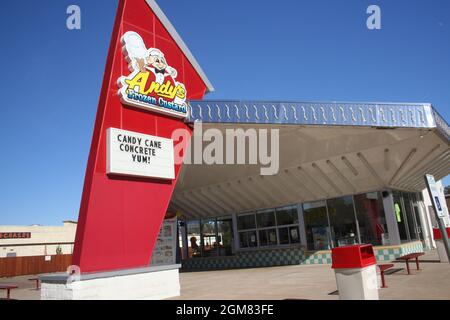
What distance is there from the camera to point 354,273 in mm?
5977

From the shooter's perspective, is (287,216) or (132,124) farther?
(287,216)

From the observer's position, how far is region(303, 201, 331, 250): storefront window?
58.9 feet

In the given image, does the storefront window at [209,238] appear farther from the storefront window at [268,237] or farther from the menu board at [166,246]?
the menu board at [166,246]

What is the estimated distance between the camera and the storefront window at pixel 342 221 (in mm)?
17172

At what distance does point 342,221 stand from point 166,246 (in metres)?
8.52

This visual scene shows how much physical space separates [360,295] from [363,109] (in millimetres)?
7649

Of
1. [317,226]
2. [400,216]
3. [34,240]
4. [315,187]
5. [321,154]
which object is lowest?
[317,226]

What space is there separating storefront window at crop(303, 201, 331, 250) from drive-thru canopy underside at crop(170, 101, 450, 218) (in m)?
0.51

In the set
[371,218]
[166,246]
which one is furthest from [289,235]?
[166,246]

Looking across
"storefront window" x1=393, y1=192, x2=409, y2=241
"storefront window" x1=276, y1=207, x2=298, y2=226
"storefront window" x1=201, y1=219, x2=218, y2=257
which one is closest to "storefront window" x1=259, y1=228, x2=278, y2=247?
"storefront window" x1=276, y1=207, x2=298, y2=226

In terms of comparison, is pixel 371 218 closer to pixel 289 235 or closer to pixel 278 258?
pixel 289 235

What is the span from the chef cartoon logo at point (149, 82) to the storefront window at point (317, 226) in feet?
32.5

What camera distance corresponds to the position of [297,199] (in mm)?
18641
